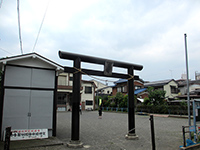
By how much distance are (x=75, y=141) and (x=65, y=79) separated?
98.2 ft

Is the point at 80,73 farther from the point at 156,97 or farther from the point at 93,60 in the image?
the point at 156,97

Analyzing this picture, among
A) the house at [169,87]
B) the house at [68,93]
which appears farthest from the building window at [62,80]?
the house at [169,87]

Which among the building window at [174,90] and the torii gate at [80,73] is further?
the building window at [174,90]

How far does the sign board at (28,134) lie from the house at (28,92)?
1.08 feet

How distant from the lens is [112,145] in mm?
7652

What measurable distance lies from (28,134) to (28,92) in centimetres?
204

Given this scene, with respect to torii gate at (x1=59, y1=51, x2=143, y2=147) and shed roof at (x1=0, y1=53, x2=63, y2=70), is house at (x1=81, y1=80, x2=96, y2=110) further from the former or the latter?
torii gate at (x1=59, y1=51, x2=143, y2=147)

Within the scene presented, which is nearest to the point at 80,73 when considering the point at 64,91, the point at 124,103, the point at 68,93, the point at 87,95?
the point at 124,103

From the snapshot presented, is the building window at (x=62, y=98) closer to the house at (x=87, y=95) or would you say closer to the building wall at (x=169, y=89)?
the house at (x=87, y=95)

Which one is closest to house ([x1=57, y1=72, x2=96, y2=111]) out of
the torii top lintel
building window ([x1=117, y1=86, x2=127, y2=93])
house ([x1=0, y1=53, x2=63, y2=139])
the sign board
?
building window ([x1=117, y1=86, x2=127, y2=93])

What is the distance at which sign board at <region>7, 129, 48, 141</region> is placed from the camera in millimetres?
7816

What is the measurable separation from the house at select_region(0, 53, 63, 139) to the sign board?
33cm

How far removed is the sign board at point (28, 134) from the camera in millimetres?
7816

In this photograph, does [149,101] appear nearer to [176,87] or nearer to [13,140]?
[176,87]
